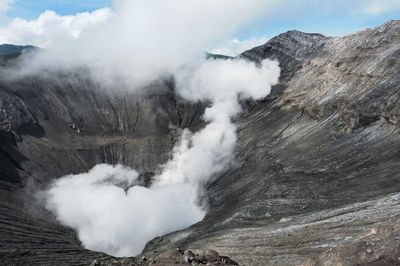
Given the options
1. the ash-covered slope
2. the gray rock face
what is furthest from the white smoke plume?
the ash-covered slope

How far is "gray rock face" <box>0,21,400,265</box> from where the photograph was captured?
35.5 metres

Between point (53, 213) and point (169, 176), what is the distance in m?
31.3

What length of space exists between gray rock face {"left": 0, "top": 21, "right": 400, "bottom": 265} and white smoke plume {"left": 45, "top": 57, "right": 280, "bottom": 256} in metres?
3.76

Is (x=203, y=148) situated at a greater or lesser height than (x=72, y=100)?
lesser

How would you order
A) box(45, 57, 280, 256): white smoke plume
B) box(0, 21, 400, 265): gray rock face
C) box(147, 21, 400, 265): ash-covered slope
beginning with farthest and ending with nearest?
box(45, 57, 280, 256): white smoke plume → box(0, 21, 400, 265): gray rock face → box(147, 21, 400, 265): ash-covered slope

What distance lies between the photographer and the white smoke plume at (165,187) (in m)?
61.2

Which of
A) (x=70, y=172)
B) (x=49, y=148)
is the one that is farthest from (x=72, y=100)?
(x=70, y=172)

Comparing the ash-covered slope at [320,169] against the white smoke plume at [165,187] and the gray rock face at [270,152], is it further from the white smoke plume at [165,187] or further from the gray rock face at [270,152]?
the white smoke plume at [165,187]

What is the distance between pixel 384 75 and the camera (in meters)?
59.0

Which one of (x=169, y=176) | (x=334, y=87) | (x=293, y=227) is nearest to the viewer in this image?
(x=293, y=227)

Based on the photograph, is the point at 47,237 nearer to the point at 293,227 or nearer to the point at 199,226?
the point at 199,226

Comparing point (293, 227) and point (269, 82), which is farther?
point (269, 82)

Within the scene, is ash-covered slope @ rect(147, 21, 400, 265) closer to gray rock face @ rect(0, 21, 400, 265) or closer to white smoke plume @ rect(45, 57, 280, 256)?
gray rock face @ rect(0, 21, 400, 265)

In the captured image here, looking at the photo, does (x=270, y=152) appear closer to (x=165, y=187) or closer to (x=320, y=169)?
(x=320, y=169)
